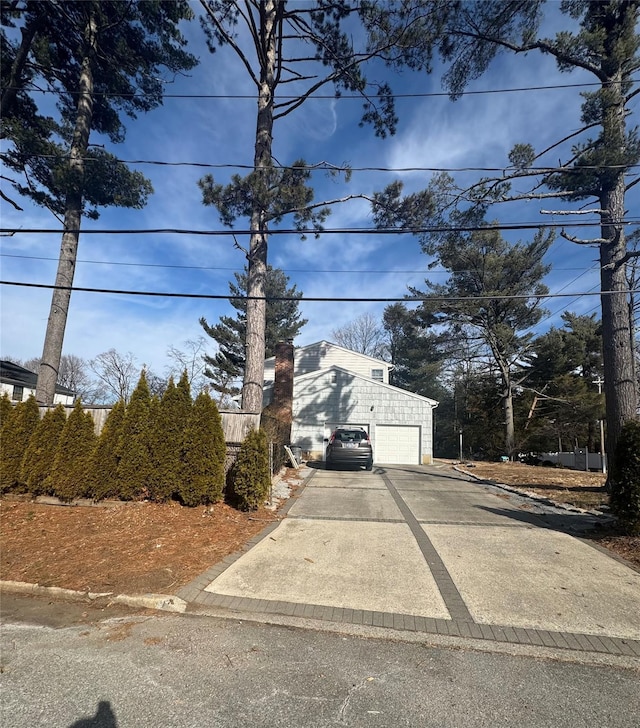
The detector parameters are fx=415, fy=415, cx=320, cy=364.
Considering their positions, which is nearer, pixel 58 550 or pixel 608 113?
pixel 58 550

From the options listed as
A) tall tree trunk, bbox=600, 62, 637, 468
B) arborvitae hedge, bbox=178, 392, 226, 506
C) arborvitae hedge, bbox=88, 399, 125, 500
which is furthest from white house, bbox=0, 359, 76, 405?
tall tree trunk, bbox=600, 62, 637, 468

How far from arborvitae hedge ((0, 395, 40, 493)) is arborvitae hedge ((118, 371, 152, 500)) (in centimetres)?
214

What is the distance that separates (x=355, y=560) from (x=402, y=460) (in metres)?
13.9

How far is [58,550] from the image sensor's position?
530cm

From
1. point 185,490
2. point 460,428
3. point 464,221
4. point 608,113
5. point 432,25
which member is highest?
point 432,25

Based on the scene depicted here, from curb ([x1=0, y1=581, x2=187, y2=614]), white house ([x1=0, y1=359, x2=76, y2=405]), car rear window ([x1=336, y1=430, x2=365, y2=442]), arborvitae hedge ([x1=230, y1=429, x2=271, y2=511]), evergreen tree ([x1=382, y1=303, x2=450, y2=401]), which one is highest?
evergreen tree ([x1=382, y1=303, x2=450, y2=401])

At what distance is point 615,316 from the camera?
9.44m

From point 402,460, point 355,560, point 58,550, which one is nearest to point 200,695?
point 355,560

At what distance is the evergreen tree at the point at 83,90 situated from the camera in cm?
1050

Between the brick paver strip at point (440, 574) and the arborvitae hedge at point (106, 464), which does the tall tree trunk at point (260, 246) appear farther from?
the brick paver strip at point (440, 574)

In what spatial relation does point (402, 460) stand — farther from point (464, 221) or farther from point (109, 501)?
point (109, 501)

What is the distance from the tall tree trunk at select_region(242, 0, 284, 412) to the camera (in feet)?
34.6

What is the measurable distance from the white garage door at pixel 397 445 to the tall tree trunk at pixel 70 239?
12880 mm

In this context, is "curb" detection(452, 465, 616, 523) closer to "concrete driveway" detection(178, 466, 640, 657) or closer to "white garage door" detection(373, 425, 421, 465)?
"concrete driveway" detection(178, 466, 640, 657)
